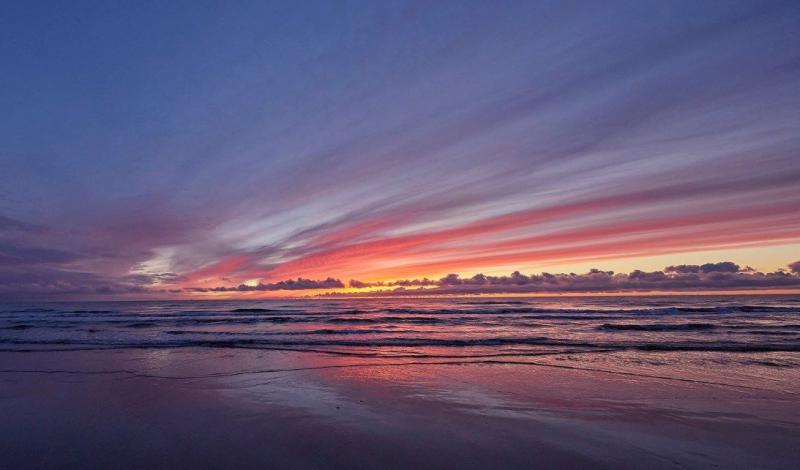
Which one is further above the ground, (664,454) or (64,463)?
(64,463)

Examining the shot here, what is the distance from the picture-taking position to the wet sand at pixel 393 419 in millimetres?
4867

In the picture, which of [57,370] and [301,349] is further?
[301,349]

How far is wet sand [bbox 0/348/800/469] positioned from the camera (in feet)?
16.0

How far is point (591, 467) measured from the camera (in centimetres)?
451

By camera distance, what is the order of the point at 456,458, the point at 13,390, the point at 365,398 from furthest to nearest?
the point at 13,390 → the point at 365,398 → the point at 456,458

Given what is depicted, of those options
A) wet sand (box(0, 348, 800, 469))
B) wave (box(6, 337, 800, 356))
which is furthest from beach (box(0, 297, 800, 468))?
wave (box(6, 337, 800, 356))

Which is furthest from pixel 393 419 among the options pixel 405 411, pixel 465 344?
pixel 465 344

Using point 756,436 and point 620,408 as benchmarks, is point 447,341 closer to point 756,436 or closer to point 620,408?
point 620,408

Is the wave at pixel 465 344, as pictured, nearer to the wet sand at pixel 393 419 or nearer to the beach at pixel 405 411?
the beach at pixel 405 411

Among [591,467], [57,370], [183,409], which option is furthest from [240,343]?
[591,467]

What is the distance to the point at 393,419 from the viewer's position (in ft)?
21.0

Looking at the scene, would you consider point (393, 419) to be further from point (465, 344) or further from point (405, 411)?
point (465, 344)

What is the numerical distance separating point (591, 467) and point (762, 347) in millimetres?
15021

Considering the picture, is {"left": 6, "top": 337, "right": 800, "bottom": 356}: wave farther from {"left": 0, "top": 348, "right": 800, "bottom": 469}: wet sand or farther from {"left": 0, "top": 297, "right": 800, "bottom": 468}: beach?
{"left": 0, "top": 348, "right": 800, "bottom": 469}: wet sand
